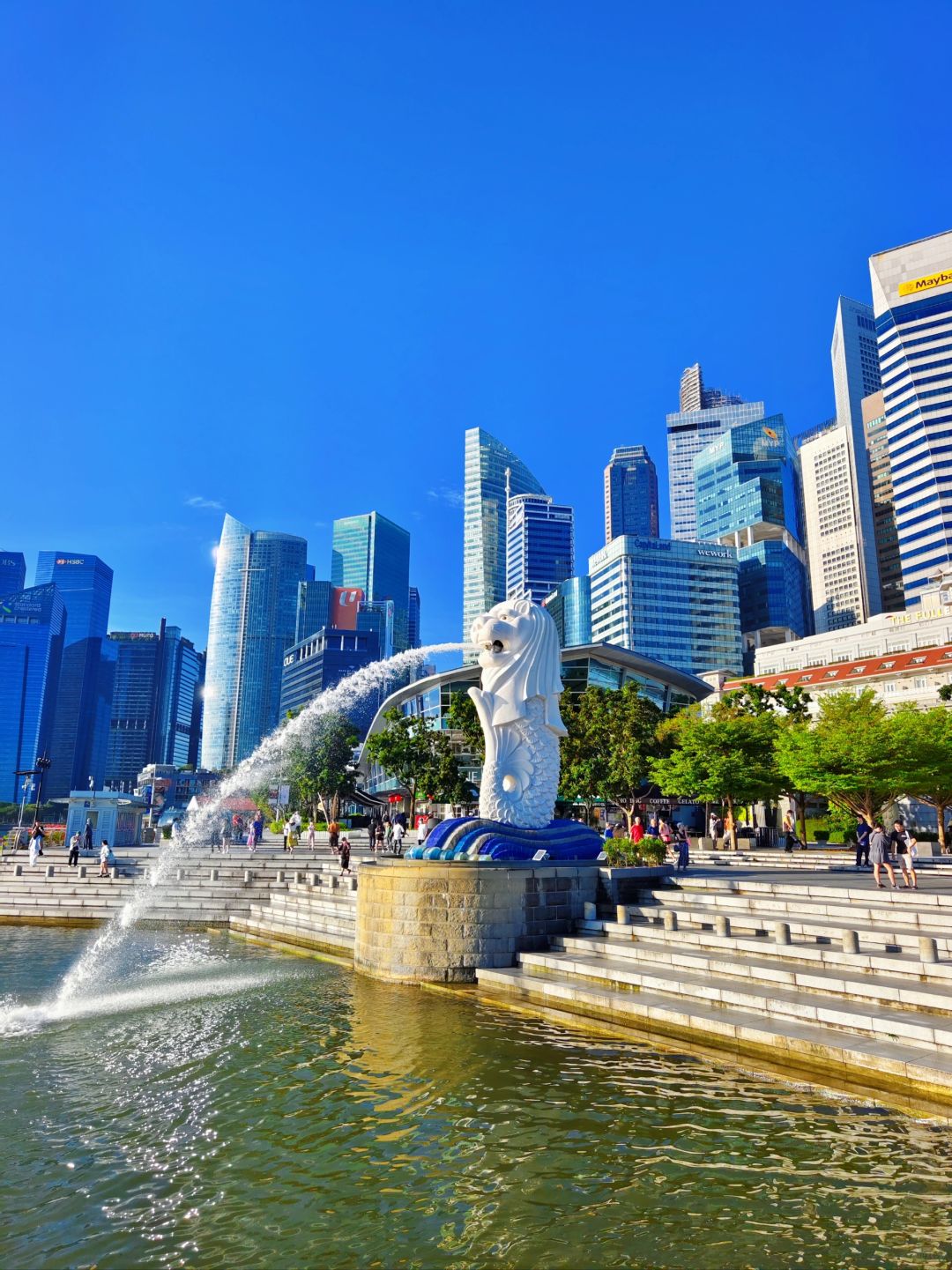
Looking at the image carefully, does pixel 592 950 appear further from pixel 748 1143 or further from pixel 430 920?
pixel 748 1143

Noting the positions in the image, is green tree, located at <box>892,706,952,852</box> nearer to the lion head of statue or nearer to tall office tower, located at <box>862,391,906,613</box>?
the lion head of statue

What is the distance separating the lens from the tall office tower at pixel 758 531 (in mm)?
168750

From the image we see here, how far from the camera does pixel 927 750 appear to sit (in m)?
31.0

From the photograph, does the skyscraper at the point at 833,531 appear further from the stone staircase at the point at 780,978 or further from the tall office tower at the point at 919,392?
the stone staircase at the point at 780,978

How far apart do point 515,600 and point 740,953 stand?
10136 millimetres

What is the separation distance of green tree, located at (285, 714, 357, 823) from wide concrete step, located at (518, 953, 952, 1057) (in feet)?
134

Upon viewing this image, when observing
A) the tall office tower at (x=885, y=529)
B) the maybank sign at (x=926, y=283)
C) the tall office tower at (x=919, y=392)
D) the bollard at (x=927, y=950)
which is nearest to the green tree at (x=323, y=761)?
the bollard at (x=927, y=950)

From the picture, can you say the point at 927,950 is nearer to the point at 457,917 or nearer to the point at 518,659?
the point at 457,917

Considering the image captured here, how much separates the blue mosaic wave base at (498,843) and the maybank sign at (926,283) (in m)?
144

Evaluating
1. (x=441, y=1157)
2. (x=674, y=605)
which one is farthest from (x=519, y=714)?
(x=674, y=605)

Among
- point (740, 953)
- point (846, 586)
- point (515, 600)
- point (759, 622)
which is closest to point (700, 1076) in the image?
point (740, 953)

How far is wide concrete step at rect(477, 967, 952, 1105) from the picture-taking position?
915cm

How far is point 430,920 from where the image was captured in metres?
16.3

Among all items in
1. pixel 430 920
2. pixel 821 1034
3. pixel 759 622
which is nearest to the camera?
pixel 821 1034
